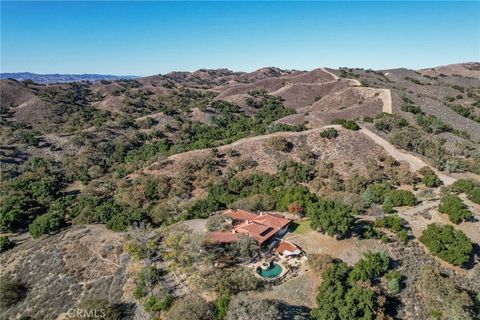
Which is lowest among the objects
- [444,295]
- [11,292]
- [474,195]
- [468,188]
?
[444,295]

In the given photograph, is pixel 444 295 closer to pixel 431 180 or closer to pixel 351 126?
pixel 431 180

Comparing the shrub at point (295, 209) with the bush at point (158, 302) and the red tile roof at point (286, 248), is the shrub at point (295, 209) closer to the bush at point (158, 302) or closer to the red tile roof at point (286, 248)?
the red tile roof at point (286, 248)

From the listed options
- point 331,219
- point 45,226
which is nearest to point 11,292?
point 45,226

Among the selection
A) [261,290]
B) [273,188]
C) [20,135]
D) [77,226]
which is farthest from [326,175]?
[20,135]

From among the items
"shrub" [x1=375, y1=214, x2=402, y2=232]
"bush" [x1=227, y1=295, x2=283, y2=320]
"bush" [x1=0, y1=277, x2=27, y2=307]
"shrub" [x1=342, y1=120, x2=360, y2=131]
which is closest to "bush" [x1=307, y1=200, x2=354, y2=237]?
"shrub" [x1=375, y1=214, x2=402, y2=232]

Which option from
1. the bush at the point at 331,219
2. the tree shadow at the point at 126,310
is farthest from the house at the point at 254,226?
the tree shadow at the point at 126,310

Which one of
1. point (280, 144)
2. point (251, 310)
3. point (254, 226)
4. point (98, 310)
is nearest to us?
point (251, 310)

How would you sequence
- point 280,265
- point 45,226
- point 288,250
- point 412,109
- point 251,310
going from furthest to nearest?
point 412,109
point 45,226
point 288,250
point 280,265
point 251,310
